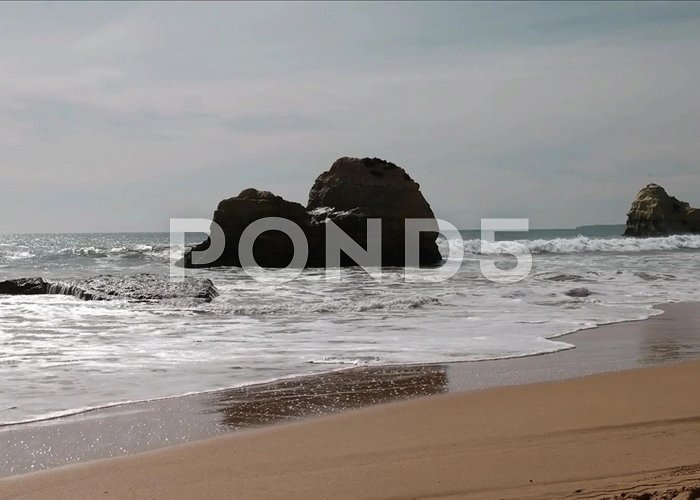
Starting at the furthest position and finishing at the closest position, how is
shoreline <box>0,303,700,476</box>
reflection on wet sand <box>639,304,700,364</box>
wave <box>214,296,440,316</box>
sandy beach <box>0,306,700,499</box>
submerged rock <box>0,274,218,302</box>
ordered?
submerged rock <box>0,274,218,302</box> → wave <box>214,296,440,316</box> → reflection on wet sand <box>639,304,700,364</box> → shoreline <box>0,303,700,476</box> → sandy beach <box>0,306,700,499</box>

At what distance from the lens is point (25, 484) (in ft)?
11.0

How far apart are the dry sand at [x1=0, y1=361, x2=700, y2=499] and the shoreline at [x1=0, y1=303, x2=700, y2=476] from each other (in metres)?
0.28

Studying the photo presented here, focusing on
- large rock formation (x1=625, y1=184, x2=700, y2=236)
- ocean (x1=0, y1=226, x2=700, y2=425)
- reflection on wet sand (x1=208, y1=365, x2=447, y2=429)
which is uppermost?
large rock formation (x1=625, y1=184, x2=700, y2=236)

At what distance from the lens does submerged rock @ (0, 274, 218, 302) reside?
528 inches

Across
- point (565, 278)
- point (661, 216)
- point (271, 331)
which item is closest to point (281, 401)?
point (271, 331)

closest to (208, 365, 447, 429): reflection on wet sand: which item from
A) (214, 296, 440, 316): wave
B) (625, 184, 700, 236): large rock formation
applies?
(214, 296, 440, 316): wave

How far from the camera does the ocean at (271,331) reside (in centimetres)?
598

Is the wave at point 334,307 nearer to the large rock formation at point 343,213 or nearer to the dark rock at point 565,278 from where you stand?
the dark rock at point 565,278

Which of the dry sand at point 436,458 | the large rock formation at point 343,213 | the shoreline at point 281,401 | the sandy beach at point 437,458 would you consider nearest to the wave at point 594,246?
the large rock formation at point 343,213

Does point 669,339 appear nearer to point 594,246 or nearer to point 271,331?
point 271,331

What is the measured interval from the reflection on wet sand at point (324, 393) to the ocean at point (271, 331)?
37 centimetres

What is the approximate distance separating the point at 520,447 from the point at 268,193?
22.2 meters

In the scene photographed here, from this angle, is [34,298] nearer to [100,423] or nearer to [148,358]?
[148,358]

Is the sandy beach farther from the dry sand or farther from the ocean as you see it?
the ocean
